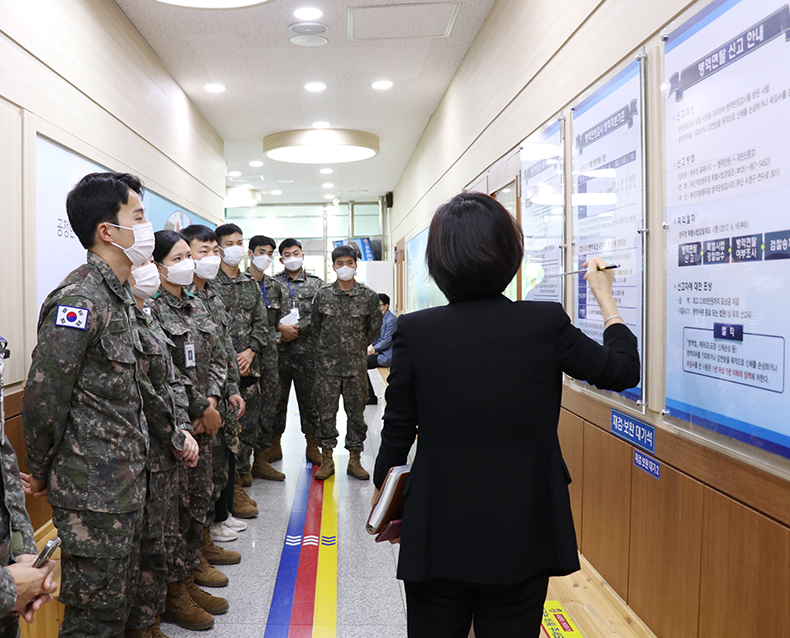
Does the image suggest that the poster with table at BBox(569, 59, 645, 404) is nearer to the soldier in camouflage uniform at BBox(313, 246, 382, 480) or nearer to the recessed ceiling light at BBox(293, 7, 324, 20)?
the soldier in camouflage uniform at BBox(313, 246, 382, 480)

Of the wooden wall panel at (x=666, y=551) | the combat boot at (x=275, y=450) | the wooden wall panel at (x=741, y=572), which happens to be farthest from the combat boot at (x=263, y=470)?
the wooden wall panel at (x=741, y=572)

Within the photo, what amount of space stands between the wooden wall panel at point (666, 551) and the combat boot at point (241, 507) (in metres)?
2.38

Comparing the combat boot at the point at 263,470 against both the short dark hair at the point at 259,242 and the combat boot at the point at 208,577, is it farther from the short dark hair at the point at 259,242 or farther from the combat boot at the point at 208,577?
the combat boot at the point at 208,577

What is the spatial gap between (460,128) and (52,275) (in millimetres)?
3798

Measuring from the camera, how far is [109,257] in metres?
2.01

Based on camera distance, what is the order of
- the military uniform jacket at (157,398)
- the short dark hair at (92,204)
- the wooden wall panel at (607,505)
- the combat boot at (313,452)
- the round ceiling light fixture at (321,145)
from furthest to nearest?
the round ceiling light fixture at (321,145), the combat boot at (313,452), the wooden wall panel at (607,505), the military uniform jacket at (157,398), the short dark hair at (92,204)

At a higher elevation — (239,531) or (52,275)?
(52,275)

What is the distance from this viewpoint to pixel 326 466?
186 inches

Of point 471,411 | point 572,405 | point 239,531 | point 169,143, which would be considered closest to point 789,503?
point 471,411

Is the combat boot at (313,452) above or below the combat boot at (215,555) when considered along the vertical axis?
above

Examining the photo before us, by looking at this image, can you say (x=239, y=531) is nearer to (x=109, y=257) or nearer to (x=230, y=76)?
(x=109, y=257)

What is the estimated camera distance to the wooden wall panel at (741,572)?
4.85 feet

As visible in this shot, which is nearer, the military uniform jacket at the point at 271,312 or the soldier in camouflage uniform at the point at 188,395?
the soldier in camouflage uniform at the point at 188,395

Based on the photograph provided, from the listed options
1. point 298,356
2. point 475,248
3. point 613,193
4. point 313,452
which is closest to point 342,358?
point 298,356
